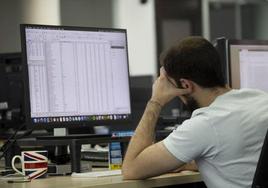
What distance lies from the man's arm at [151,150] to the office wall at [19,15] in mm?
4192

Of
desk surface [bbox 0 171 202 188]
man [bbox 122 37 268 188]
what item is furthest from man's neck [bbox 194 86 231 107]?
desk surface [bbox 0 171 202 188]

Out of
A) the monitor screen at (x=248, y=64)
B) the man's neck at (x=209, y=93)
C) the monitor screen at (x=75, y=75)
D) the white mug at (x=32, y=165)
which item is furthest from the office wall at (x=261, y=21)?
the white mug at (x=32, y=165)

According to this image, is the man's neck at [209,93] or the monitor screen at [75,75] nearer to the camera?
the man's neck at [209,93]

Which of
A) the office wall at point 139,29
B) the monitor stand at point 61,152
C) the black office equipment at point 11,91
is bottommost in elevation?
the monitor stand at point 61,152

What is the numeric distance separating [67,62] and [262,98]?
753 millimetres

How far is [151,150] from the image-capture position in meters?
1.83

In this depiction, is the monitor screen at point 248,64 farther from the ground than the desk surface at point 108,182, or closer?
farther from the ground

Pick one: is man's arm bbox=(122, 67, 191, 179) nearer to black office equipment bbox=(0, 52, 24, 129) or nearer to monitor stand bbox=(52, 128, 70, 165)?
monitor stand bbox=(52, 128, 70, 165)

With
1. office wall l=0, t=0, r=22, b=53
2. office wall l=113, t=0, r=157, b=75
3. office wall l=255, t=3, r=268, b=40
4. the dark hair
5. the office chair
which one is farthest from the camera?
office wall l=255, t=3, r=268, b=40

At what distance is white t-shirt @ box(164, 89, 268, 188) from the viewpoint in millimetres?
1784

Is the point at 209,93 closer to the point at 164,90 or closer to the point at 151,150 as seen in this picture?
the point at 164,90

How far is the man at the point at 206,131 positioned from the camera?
5.88 ft

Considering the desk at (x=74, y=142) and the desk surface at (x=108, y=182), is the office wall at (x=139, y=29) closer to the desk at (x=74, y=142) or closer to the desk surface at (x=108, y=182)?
the desk at (x=74, y=142)

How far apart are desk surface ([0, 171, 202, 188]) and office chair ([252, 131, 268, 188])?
0.33 meters
